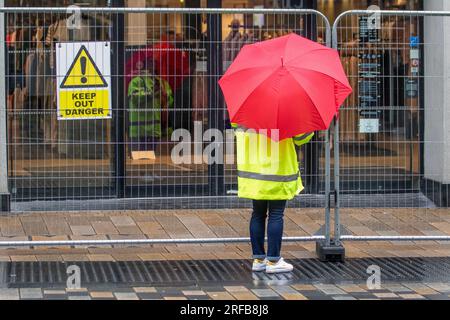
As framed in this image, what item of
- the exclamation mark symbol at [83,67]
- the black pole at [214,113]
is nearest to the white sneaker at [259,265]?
the black pole at [214,113]

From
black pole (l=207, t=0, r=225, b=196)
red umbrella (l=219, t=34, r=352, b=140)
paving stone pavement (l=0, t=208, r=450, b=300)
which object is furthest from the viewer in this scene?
black pole (l=207, t=0, r=225, b=196)

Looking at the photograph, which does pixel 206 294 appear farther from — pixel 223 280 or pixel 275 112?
pixel 275 112

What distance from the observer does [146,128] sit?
10.5 m

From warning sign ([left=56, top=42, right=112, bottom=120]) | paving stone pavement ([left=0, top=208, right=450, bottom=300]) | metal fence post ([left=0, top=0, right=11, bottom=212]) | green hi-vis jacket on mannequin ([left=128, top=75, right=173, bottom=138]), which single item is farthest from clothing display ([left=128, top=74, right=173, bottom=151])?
metal fence post ([left=0, top=0, right=11, bottom=212])

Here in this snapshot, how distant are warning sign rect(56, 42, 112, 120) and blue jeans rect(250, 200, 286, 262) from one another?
5.91 ft

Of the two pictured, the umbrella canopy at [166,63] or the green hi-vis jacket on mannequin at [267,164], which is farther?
the umbrella canopy at [166,63]

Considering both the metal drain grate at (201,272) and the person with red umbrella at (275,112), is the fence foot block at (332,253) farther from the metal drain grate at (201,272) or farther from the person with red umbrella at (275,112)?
Result: the person with red umbrella at (275,112)

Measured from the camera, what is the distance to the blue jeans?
31.4ft

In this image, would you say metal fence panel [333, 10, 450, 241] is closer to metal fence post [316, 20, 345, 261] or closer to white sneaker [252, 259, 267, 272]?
metal fence post [316, 20, 345, 261]

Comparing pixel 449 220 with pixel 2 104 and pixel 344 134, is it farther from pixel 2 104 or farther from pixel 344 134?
pixel 2 104

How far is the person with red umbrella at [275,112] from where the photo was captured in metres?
9.13

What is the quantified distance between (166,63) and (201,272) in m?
2.67

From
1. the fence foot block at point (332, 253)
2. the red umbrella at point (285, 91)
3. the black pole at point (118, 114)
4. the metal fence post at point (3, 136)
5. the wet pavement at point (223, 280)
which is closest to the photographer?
the wet pavement at point (223, 280)

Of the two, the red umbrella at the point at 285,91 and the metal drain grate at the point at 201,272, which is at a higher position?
the red umbrella at the point at 285,91
